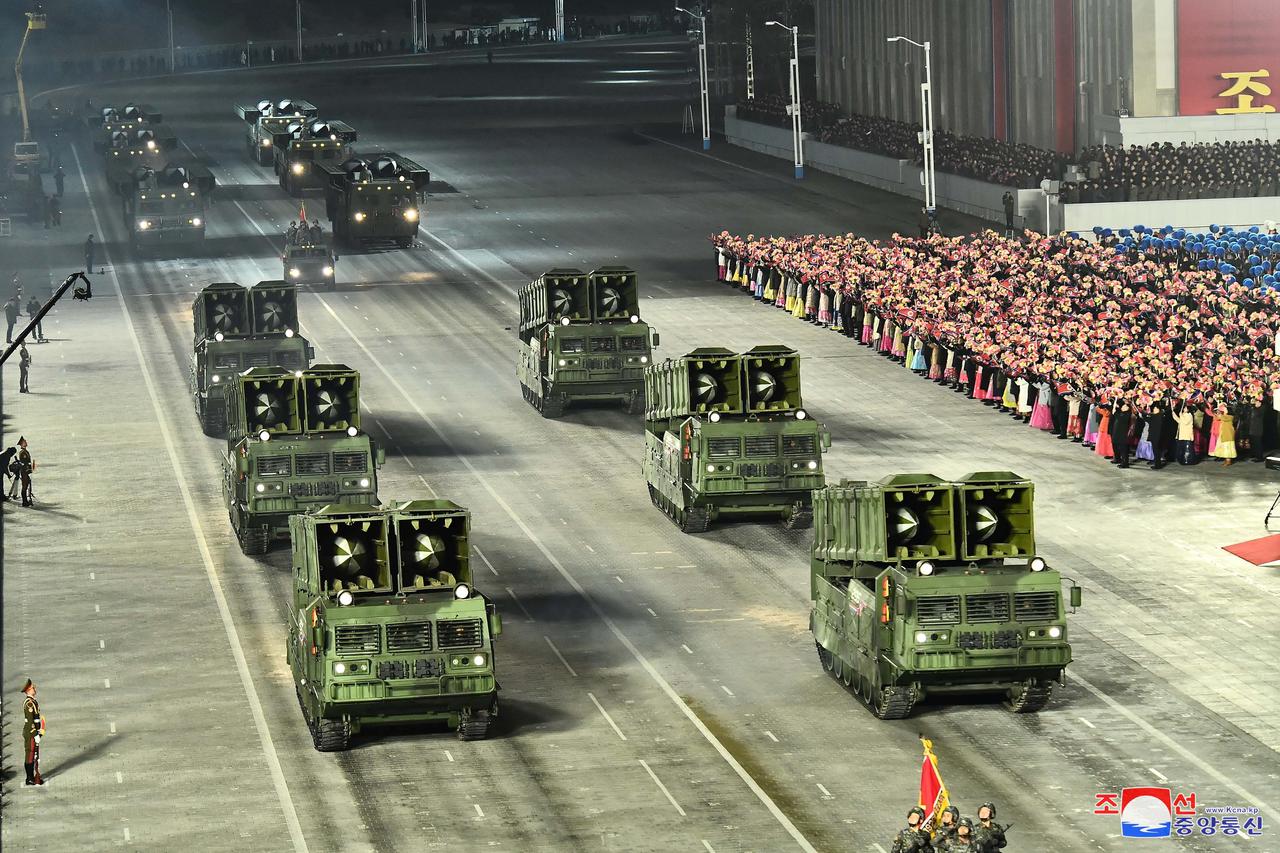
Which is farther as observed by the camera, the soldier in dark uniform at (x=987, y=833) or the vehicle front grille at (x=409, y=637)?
the vehicle front grille at (x=409, y=637)

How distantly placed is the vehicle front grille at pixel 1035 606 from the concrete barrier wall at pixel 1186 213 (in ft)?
169

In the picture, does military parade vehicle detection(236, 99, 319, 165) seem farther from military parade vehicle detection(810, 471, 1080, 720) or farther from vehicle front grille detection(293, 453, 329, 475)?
military parade vehicle detection(810, 471, 1080, 720)

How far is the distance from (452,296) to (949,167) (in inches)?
1038

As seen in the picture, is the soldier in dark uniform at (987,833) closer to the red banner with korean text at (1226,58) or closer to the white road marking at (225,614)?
the white road marking at (225,614)

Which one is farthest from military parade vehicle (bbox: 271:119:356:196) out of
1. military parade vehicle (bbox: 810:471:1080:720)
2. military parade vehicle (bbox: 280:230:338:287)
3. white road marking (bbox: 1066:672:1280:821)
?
white road marking (bbox: 1066:672:1280:821)

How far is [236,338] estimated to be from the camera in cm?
5475

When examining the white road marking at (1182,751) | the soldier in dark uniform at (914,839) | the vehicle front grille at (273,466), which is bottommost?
the white road marking at (1182,751)

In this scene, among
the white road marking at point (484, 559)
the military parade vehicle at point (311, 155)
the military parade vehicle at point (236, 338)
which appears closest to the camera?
the white road marking at point (484, 559)

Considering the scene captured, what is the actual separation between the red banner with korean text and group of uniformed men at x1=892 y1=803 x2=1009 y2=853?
67778 mm

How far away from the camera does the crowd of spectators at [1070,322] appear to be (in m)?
49.4

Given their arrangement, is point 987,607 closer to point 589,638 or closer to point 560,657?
point 560,657

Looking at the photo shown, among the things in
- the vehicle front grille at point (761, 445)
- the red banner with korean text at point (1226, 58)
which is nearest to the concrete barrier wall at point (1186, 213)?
the red banner with korean text at point (1226, 58)

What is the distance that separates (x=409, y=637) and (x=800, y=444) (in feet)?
45.2

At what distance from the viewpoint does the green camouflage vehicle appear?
4222cm
